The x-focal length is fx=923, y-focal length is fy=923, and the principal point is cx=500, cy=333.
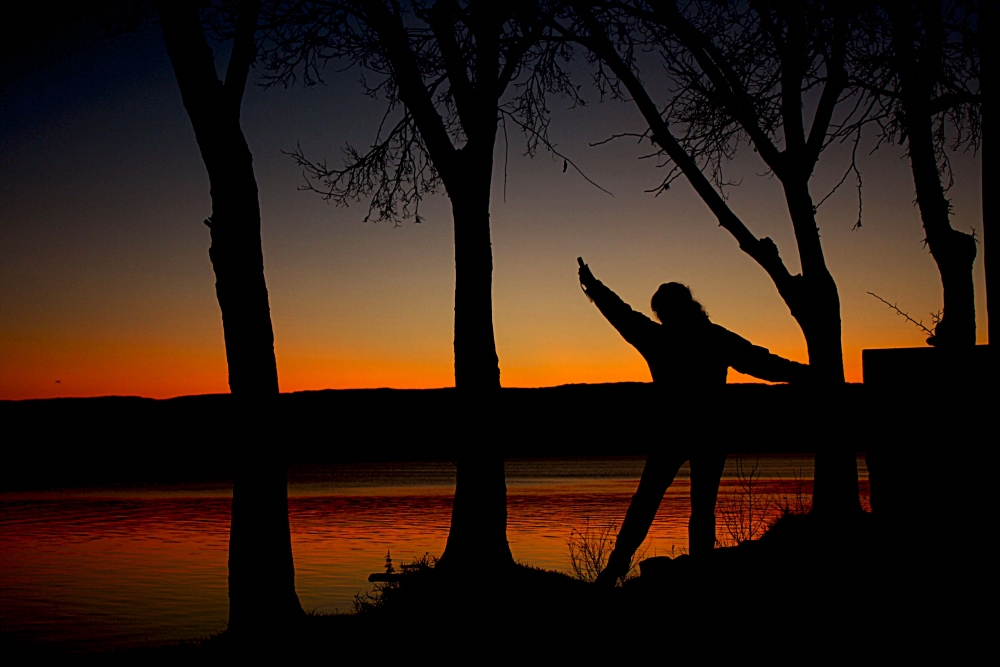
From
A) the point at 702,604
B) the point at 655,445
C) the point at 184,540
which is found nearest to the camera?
the point at 702,604

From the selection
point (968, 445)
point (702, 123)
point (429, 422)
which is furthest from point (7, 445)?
point (968, 445)

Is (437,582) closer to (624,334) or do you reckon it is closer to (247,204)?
(624,334)

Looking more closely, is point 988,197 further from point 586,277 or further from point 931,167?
point 931,167

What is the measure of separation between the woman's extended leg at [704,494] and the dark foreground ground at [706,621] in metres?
0.16

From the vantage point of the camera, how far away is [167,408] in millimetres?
83812

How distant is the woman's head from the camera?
629cm

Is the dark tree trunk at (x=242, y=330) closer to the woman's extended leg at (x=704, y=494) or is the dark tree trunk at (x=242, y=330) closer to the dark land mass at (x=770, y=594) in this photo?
the dark land mass at (x=770, y=594)

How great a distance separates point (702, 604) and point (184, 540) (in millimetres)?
16993

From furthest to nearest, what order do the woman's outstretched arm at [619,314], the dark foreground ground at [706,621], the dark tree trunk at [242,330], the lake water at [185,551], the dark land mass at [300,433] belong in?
the dark land mass at [300,433], the lake water at [185,551], the dark tree trunk at [242,330], the woman's outstretched arm at [619,314], the dark foreground ground at [706,621]

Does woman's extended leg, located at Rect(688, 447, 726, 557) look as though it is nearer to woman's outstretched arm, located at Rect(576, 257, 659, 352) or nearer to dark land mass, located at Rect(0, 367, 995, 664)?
dark land mass, located at Rect(0, 367, 995, 664)

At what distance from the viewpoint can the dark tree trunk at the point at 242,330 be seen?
6.67 meters

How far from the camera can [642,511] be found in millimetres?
6715

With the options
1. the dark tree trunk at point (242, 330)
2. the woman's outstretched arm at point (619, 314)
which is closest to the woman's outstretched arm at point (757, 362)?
the woman's outstretched arm at point (619, 314)

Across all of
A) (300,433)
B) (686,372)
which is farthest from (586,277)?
(300,433)
